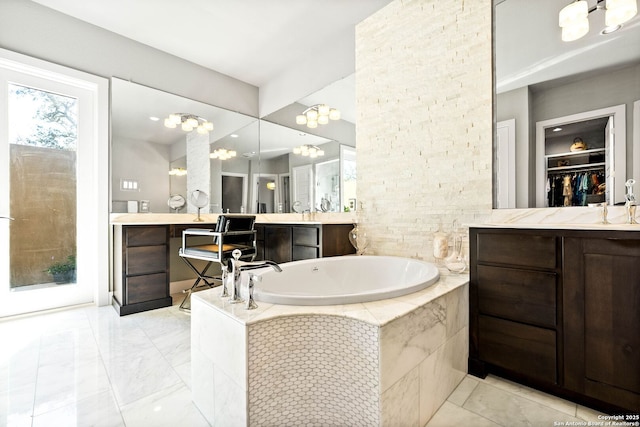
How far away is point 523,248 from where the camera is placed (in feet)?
5.01

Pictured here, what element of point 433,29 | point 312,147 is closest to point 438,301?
point 433,29

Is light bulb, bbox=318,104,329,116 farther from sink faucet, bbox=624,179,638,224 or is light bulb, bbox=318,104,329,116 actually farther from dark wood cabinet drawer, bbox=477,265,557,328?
sink faucet, bbox=624,179,638,224

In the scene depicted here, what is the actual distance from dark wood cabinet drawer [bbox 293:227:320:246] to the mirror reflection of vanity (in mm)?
490

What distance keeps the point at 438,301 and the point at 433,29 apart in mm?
2082

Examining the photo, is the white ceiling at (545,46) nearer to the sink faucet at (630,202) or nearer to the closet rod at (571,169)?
the closet rod at (571,169)

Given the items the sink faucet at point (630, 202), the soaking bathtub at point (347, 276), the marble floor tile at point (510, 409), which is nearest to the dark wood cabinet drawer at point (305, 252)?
the soaking bathtub at point (347, 276)

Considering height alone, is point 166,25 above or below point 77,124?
above

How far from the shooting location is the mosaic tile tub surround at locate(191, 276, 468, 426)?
1.04 m

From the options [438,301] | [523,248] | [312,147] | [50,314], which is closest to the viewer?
[438,301]

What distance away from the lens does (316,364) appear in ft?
3.67

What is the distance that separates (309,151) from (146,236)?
1918 millimetres

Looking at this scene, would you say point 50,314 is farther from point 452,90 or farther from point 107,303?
point 452,90

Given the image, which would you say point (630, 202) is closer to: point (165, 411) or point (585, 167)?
point (585, 167)

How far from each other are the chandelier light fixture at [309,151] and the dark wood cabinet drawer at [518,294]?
2127 millimetres
